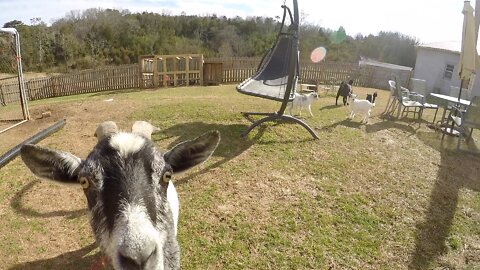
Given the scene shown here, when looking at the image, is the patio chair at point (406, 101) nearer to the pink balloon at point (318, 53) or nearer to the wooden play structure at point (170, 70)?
the wooden play structure at point (170, 70)

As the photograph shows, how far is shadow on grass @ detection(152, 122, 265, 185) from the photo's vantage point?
7239 mm

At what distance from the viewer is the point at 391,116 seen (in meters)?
11.4

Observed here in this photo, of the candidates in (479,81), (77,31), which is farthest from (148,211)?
(77,31)

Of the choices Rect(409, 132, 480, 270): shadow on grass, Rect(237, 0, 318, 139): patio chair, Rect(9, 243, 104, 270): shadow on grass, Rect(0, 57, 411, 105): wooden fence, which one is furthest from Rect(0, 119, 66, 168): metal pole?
Rect(0, 57, 411, 105): wooden fence

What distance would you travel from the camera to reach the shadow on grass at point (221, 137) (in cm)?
724

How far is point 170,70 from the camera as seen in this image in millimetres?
20828

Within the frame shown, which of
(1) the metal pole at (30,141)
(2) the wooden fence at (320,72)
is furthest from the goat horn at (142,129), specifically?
(2) the wooden fence at (320,72)

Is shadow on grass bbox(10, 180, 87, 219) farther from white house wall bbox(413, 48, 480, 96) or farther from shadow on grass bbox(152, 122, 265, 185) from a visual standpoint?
white house wall bbox(413, 48, 480, 96)

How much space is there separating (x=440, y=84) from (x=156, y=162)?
22.9m

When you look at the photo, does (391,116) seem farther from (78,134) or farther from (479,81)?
(78,134)

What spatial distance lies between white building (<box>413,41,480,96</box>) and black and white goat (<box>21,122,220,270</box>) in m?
22.1

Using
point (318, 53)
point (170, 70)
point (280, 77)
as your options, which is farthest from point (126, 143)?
point (318, 53)

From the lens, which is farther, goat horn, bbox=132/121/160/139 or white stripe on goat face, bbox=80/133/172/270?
goat horn, bbox=132/121/160/139

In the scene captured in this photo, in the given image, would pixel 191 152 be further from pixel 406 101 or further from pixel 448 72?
pixel 448 72
